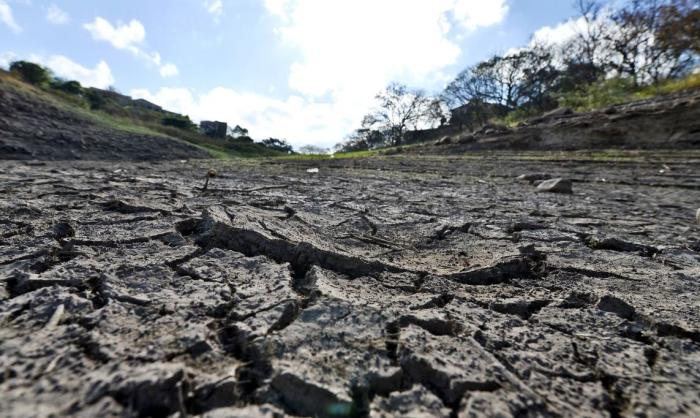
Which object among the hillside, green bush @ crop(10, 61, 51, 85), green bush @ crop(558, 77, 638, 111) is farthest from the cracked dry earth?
green bush @ crop(10, 61, 51, 85)

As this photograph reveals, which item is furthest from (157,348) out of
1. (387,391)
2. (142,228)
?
(142,228)

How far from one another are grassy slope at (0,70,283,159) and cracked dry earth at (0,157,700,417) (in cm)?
1170

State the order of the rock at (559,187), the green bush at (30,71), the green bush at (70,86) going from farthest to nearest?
the green bush at (70,86)
the green bush at (30,71)
the rock at (559,187)

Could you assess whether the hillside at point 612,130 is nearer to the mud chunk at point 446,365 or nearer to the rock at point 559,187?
the rock at point 559,187

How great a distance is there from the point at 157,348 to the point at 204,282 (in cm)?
39

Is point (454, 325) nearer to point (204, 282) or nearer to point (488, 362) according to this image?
point (488, 362)

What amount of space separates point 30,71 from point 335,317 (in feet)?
61.4

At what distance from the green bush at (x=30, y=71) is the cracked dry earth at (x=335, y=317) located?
16279mm

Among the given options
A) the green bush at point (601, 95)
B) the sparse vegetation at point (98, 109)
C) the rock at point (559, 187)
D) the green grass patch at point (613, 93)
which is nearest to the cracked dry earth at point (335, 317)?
the rock at point (559, 187)

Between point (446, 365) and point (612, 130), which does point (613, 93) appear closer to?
point (612, 130)

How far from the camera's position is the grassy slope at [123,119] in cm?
1066

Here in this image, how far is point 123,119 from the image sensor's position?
15.2 m

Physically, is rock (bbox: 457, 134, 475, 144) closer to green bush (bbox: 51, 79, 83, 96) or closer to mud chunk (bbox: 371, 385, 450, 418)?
mud chunk (bbox: 371, 385, 450, 418)

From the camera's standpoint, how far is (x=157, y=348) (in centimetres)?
79
